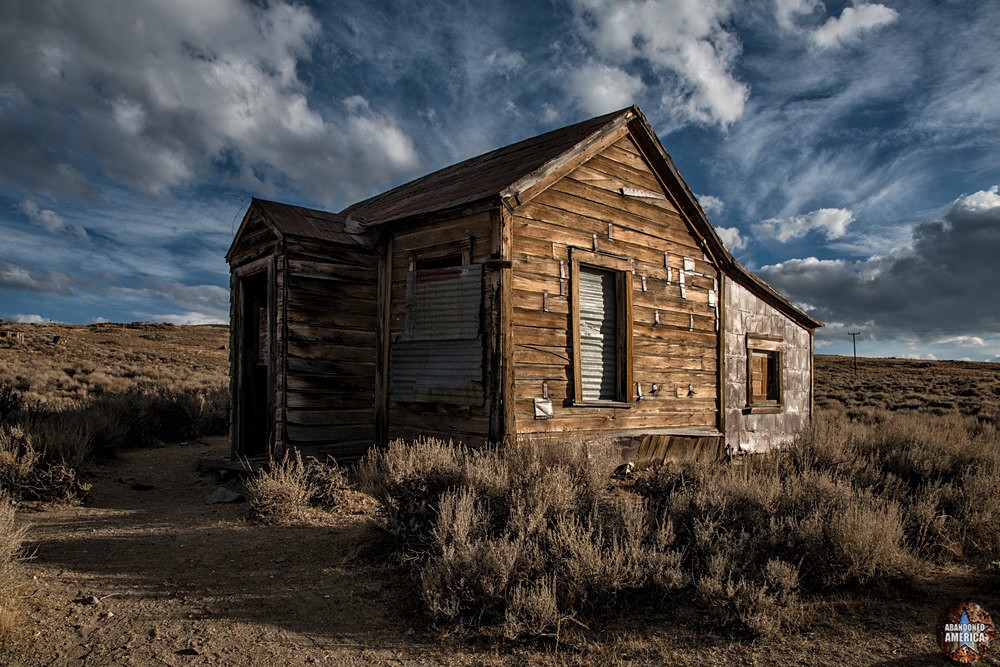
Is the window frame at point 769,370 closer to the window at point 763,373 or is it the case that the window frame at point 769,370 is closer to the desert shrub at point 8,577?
→ the window at point 763,373

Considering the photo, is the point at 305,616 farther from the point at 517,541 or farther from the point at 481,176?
the point at 481,176

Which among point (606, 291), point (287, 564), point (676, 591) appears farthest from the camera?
point (606, 291)

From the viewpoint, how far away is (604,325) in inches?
336

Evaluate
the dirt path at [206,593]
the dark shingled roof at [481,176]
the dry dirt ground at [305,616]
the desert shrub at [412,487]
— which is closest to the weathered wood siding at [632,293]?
the dark shingled roof at [481,176]

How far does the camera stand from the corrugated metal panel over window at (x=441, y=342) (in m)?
7.30

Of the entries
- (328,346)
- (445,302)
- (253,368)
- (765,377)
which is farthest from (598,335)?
(253,368)

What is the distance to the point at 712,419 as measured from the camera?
10.0 meters

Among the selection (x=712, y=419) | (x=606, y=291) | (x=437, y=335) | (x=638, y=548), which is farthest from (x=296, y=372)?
(x=712, y=419)

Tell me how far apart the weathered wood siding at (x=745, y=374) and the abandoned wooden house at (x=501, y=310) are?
0.36m

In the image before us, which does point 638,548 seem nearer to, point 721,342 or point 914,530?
point 914,530

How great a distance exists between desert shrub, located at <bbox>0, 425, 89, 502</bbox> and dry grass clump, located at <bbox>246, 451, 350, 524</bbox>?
81.4 inches

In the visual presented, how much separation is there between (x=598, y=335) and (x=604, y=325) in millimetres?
201

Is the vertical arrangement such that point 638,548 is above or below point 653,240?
below

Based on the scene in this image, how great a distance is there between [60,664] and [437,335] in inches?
191
